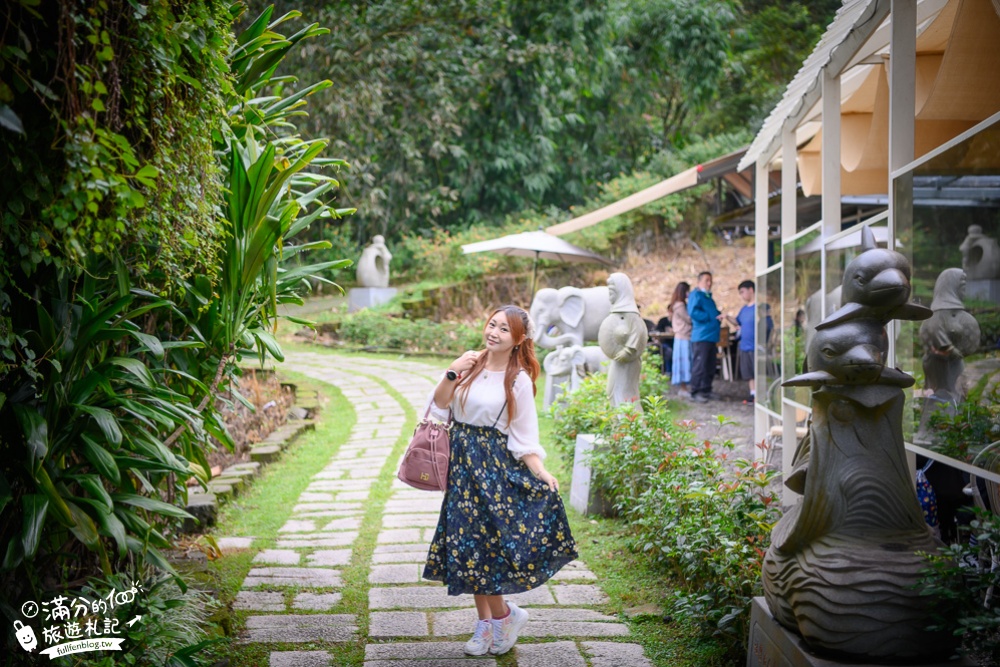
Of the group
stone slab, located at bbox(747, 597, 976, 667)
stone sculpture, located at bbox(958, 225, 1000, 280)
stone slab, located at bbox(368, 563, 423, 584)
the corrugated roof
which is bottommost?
stone slab, located at bbox(368, 563, 423, 584)

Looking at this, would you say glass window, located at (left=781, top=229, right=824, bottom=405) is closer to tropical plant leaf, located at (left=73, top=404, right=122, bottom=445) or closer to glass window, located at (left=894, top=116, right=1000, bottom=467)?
glass window, located at (left=894, top=116, right=1000, bottom=467)

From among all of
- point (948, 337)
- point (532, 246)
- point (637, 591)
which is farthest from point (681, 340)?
point (948, 337)

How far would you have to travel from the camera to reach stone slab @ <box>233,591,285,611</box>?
13.8 ft

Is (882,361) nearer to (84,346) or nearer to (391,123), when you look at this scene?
(84,346)

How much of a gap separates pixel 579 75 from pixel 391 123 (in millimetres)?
9540

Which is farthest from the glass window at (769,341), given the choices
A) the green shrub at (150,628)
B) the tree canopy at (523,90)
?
the tree canopy at (523,90)

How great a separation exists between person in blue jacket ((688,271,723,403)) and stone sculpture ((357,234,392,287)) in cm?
969

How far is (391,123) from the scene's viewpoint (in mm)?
14719

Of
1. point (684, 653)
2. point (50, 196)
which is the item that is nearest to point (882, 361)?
point (684, 653)

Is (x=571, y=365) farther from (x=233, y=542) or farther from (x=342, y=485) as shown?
(x=233, y=542)

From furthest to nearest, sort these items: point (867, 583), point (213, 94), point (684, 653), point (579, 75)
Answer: point (579, 75), point (684, 653), point (213, 94), point (867, 583)

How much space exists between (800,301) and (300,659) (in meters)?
3.99

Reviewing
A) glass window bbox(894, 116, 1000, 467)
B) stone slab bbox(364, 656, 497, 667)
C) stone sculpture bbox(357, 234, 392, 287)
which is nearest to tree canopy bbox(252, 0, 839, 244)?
stone sculpture bbox(357, 234, 392, 287)

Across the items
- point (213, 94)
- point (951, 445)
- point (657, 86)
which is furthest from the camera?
point (657, 86)
